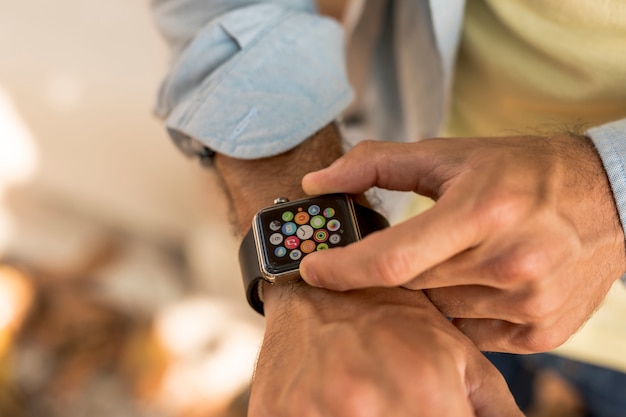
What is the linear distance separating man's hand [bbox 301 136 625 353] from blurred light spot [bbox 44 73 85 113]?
1.09m

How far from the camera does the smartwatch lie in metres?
0.52

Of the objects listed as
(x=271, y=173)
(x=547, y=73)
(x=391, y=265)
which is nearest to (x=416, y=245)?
(x=391, y=265)

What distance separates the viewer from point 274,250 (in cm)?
52

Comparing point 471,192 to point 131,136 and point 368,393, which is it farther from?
point 131,136

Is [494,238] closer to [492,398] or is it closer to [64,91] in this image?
[492,398]

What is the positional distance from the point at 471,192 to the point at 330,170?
13 centimetres

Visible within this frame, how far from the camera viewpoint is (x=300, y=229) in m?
0.53

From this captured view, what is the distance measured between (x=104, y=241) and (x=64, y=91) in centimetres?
48

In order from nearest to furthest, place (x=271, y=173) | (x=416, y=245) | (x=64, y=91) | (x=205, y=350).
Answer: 1. (x=416, y=245)
2. (x=271, y=173)
3. (x=64, y=91)
4. (x=205, y=350)

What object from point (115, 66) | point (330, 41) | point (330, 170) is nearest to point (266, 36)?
point (330, 41)

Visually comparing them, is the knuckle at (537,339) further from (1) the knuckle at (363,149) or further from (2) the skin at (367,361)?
(1) the knuckle at (363,149)

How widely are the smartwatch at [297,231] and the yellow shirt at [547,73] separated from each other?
24 cm

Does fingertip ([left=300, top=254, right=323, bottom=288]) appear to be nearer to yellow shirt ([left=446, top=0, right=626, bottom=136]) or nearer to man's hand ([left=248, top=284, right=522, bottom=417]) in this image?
man's hand ([left=248, top=284, right=522, bottom=417])

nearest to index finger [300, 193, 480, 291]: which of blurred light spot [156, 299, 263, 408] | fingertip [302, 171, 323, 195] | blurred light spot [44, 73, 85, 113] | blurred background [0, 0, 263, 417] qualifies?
fingertip [302, 171, 323, 195]
